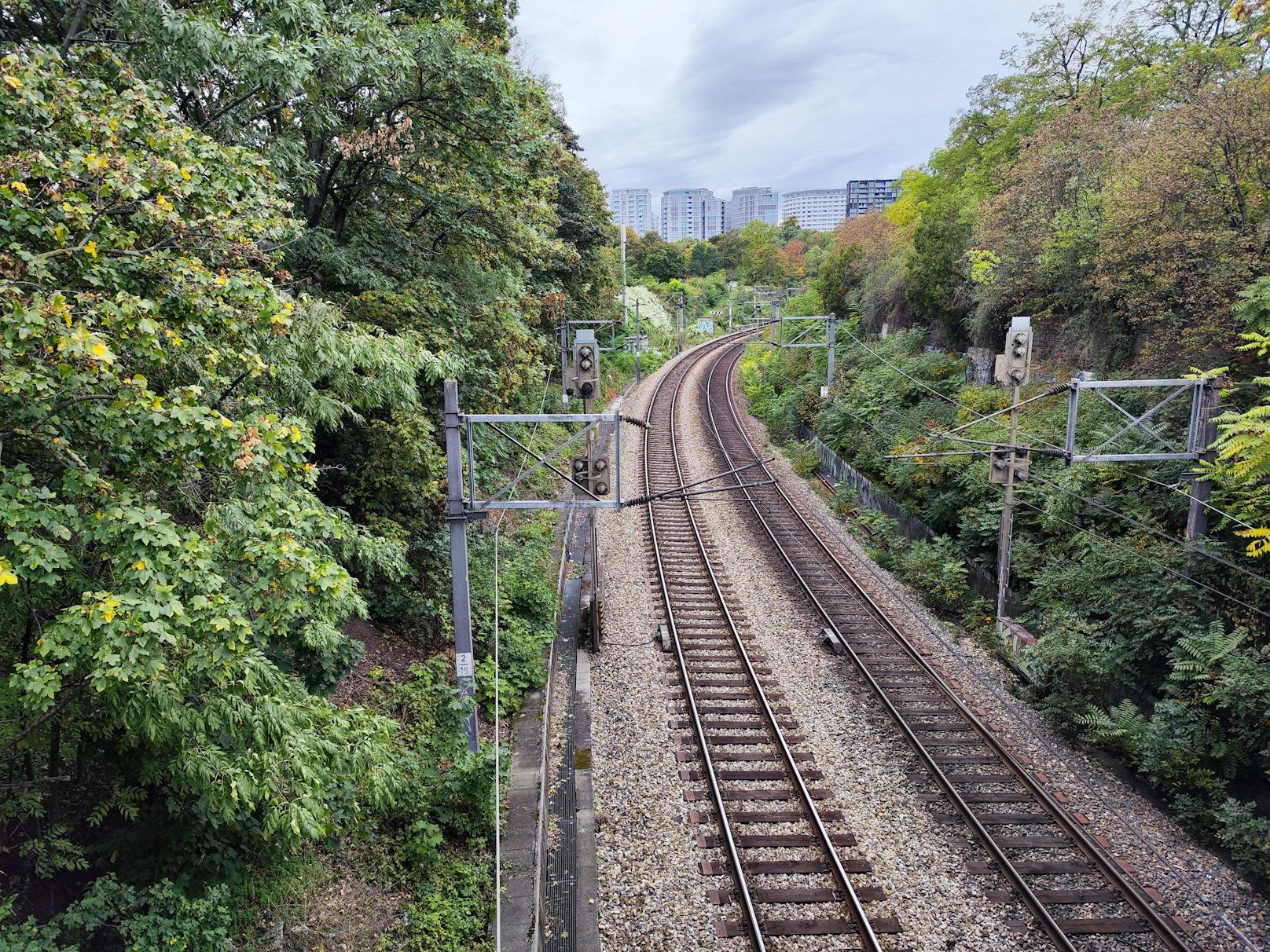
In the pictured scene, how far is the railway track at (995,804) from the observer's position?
25.5 ft

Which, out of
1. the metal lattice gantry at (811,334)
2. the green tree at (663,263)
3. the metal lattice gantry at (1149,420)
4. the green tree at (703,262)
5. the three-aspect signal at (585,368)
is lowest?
the metal lattice gantry at (1149,420)

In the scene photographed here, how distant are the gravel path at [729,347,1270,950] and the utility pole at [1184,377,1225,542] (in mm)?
3763

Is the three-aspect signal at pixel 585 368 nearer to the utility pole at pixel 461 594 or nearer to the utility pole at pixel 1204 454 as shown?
the utility pole at pixel 461 594

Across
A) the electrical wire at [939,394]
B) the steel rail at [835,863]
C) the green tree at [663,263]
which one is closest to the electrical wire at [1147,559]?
the electrical wire at [939,394]

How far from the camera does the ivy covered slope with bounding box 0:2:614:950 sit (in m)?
4.51

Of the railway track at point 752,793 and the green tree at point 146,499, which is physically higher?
the green tree at point 146,499

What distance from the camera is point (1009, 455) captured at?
43.6 ft

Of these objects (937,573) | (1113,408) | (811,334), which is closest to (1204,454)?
(1113,408)

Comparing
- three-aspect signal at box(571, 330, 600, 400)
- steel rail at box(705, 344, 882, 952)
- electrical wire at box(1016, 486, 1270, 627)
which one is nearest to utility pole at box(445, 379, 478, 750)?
three-aspect signal at box(571, 330, 600, 400)

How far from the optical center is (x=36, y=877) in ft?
18.5

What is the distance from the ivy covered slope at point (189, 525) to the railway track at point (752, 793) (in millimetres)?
2903

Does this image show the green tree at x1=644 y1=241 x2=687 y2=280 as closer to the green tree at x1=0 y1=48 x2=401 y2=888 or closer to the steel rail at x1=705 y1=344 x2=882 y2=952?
the steel rail at x1=705 y1=344 x2=882 y2=952

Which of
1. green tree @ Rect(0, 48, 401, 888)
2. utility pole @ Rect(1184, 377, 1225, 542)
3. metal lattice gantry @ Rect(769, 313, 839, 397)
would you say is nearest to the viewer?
green tree @ Rect(0, 48, 401, 888)

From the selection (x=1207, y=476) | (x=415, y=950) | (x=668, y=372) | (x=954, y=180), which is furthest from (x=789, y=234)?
(x=415, y=950)
